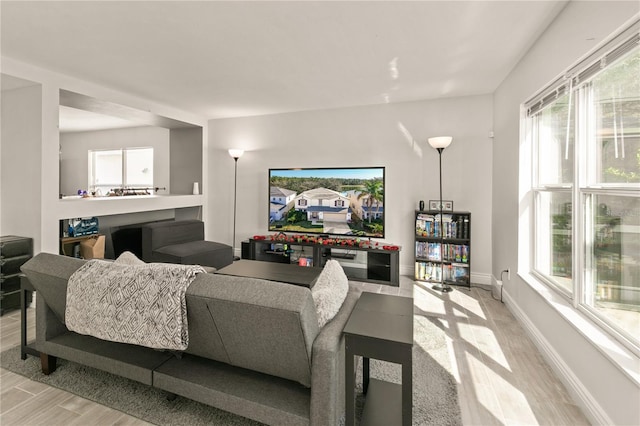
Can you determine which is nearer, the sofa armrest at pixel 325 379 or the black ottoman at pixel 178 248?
the sofa armrest at pixel 325 379

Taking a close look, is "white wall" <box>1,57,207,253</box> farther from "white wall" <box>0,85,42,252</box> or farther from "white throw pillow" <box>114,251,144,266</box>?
"white throw pillow" <box>114,251,144,266</box>

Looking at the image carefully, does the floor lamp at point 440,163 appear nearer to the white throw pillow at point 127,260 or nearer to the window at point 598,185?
the window at point 598,185

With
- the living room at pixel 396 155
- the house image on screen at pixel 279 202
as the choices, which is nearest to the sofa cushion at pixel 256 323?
the living room at pixel 396 155

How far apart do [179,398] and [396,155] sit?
3.75 m

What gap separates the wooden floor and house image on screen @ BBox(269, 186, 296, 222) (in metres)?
2.83

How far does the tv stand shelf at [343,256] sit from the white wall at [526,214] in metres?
1.30

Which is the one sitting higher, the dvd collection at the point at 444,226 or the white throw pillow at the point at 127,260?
the dvd collection at the point at 444,226

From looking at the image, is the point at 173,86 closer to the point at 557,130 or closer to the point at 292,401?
the point at 292,401

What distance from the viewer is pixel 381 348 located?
1.28m

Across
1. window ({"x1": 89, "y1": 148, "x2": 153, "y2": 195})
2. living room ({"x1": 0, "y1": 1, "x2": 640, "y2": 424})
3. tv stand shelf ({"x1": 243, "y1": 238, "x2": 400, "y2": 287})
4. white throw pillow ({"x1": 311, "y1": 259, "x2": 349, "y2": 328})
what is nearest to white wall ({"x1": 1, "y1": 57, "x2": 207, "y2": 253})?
living room ({"x1": 0, "y1": 1, "x2": 640, "y2": 424})

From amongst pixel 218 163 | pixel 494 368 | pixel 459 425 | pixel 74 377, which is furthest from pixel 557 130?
pixel 218 163

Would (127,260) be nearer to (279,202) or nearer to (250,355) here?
(250,355)

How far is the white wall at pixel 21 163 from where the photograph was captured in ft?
10.5

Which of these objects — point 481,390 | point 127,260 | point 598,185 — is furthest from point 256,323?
point 598,185
